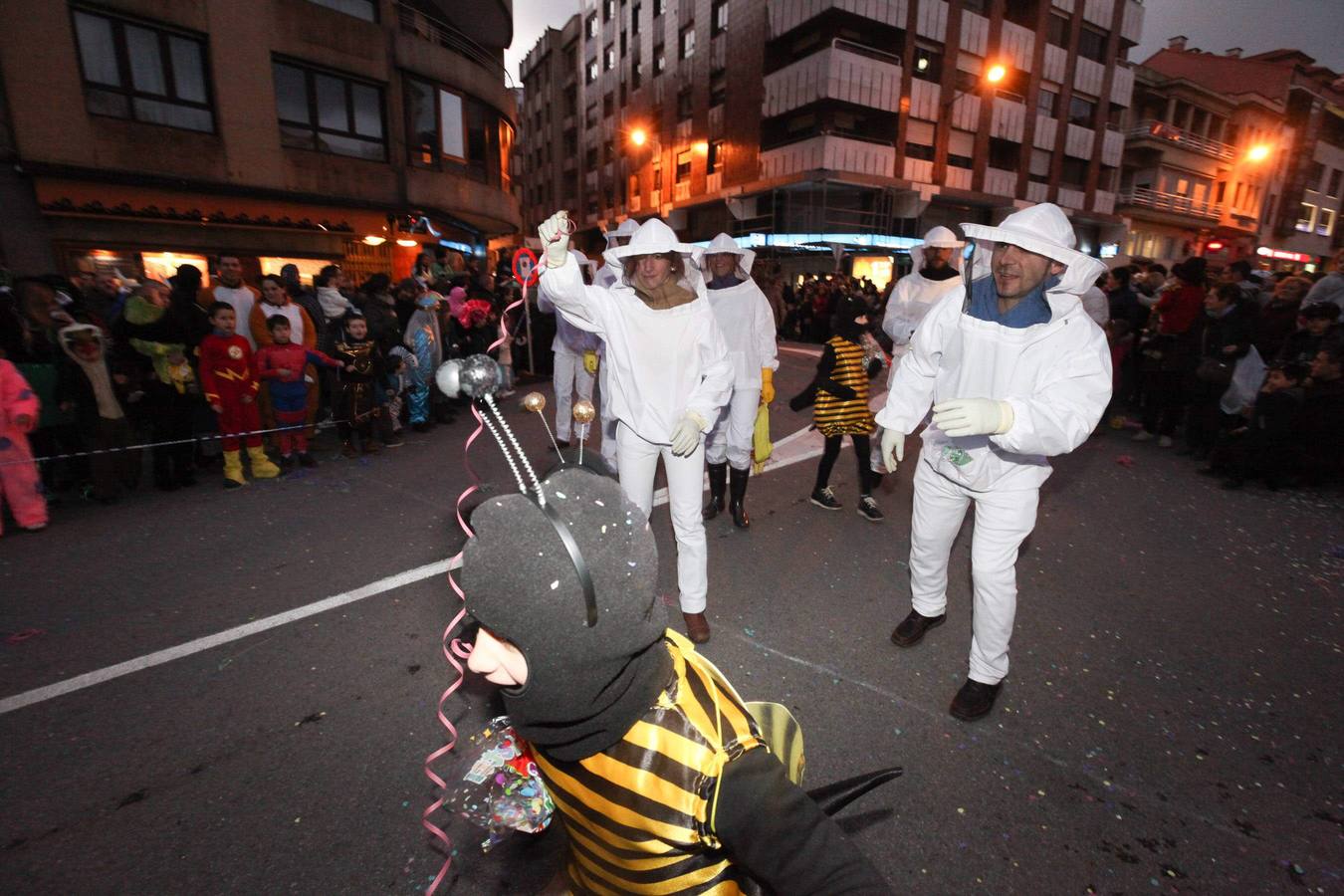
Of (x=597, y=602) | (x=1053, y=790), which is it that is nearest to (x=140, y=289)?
(x=597, y=602)

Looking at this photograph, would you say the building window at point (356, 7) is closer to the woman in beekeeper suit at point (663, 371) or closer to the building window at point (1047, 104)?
the woman in beekeeper suit at point (663, 371)

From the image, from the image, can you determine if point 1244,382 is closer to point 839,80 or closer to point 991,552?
point 991,552

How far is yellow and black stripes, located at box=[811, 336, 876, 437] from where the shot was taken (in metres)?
5.25

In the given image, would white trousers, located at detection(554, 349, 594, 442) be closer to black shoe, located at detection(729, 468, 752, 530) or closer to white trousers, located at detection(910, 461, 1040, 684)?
black shoe, located at detection(729, 468, 752, 530)

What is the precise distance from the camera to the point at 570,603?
3.48 ft

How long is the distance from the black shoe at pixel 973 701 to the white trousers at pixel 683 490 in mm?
1370

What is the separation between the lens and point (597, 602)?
108 centimetres

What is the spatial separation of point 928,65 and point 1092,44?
11616mm

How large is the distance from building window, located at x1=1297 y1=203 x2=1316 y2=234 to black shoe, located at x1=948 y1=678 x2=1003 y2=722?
2226 inches

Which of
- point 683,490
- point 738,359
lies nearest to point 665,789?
point 683,490

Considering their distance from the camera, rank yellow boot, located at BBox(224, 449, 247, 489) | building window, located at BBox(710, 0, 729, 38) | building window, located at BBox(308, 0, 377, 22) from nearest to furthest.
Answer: yellow boot, located at BBox(224, 449, 247, 489) → building window, located at BBox(308, 0, 377, 22) → building window, located at BBox(710, 0, 729, 38)

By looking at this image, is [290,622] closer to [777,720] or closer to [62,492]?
[777,720]

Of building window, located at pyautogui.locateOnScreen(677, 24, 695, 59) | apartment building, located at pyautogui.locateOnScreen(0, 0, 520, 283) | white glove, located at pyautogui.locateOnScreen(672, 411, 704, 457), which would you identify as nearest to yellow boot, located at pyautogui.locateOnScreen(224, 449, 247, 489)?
white glove, located at pyautogui.locateOnScreen(672, 411, 704, 457)

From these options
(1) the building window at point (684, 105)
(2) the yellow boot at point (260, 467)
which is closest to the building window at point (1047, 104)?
(1) the building window at point (684, 105)
